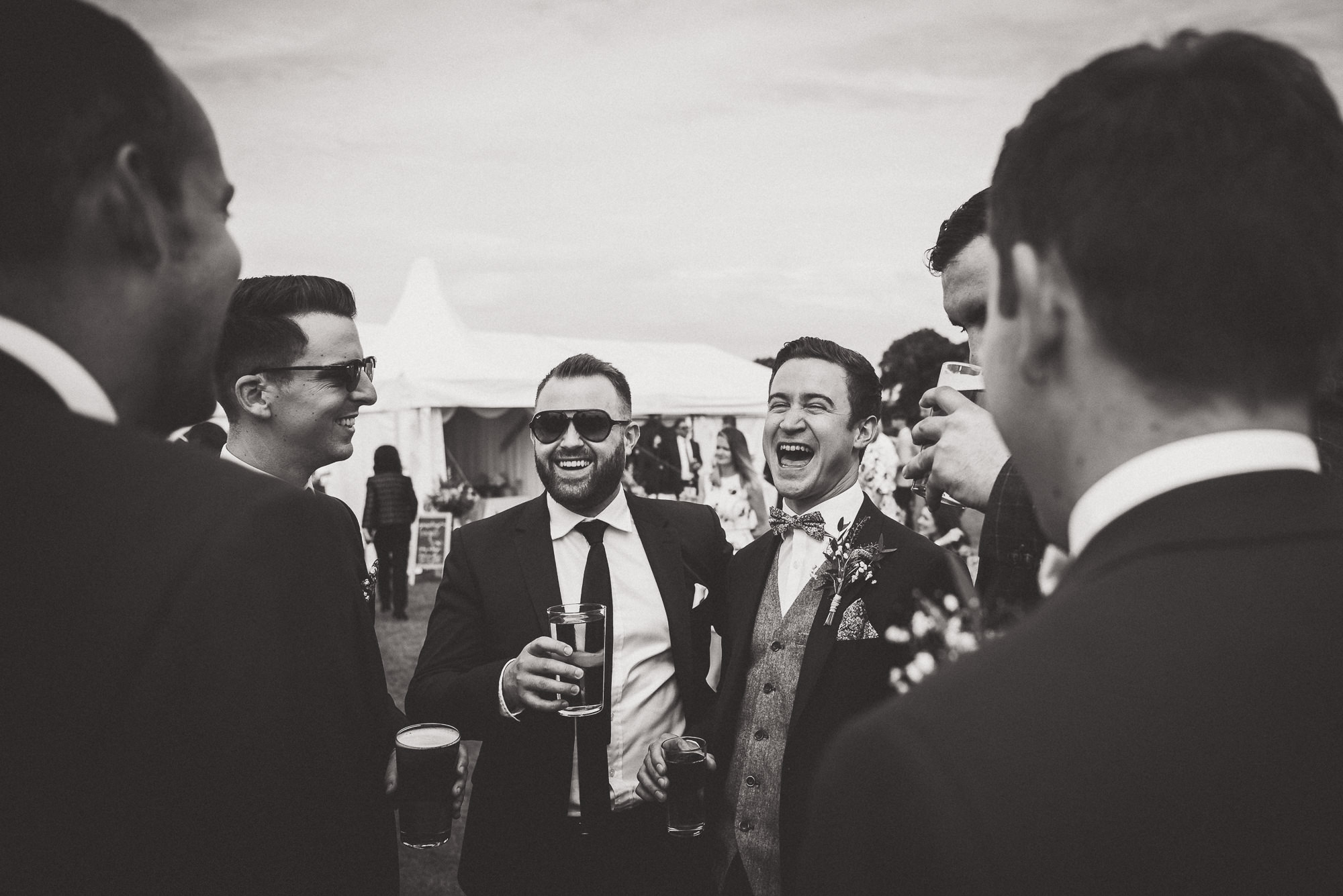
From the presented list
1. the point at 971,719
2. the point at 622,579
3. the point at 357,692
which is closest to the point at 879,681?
the point at 622,579

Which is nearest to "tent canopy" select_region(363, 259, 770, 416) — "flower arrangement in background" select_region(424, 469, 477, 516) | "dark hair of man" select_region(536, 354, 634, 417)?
"flower arrangement in background" select_region(424, 469, 477, 516)

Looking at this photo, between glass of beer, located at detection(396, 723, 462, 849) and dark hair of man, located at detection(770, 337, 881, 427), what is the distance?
1807 mm

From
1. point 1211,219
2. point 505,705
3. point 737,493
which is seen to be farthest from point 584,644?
point 737,493

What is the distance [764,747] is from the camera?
261 cm

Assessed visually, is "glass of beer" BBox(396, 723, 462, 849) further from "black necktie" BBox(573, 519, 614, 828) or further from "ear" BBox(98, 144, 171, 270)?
"ear" BBox(98, 144, 171, 270)

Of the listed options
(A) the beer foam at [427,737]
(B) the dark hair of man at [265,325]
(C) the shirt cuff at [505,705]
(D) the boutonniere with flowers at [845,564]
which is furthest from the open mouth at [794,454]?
(B) the dark hair of man at [265,325]

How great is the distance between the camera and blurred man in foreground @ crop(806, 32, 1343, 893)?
2.12 feet

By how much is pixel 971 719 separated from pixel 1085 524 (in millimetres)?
250

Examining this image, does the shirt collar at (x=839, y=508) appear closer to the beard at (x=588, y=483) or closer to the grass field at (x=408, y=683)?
the beard at (x=588, y=483)

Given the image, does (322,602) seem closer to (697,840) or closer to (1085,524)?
(1085,524)

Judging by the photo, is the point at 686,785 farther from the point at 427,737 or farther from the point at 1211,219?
the point at 1211,219

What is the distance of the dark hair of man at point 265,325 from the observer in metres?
2.87

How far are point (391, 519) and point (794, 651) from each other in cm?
922

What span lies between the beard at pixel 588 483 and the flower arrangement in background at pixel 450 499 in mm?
10931
